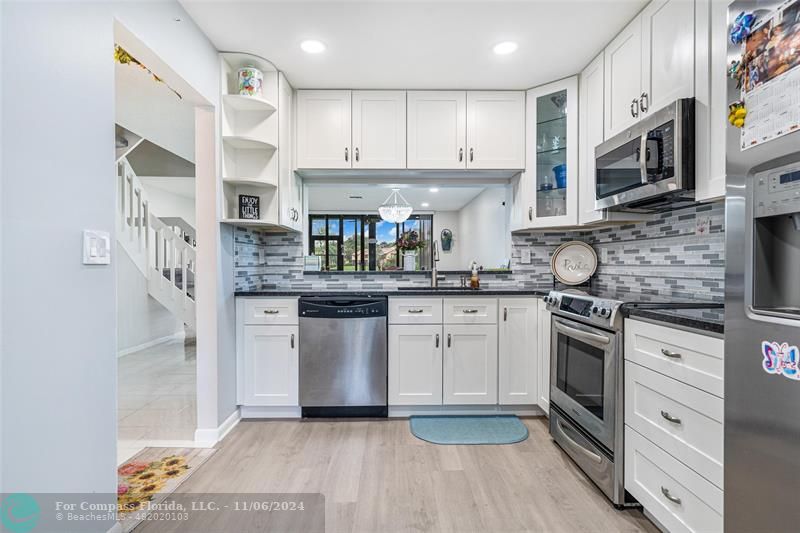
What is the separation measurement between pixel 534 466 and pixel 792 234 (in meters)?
1.64

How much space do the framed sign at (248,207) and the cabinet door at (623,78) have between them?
2347mm

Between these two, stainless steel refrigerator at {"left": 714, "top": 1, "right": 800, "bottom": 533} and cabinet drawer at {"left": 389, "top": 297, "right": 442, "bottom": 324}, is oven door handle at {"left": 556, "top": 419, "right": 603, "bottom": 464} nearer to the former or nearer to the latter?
stainless steel refrigerator at {"left": 714, "top": 1, "right": 800, "bottom": 533}

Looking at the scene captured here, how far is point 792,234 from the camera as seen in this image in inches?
39.9

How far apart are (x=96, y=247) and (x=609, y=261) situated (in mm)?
3021

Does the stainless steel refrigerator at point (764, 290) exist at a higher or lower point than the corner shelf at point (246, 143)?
lower

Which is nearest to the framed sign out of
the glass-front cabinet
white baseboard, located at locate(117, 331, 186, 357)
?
the glass-front cabinet

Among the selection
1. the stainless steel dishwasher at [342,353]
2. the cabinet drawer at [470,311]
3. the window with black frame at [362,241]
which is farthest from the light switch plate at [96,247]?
the cabinet drawer at [470,311]

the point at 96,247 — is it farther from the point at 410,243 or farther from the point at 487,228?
the point at 487,228

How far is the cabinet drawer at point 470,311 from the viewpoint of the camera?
2678mm

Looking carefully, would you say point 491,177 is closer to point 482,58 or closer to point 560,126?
point 560,126

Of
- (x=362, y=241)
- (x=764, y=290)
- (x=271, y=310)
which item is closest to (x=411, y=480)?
(x=271, y=310)

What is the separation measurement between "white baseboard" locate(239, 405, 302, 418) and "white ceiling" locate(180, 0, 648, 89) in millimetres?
2408

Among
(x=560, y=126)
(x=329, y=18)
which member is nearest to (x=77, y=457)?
(x=329, y=18)

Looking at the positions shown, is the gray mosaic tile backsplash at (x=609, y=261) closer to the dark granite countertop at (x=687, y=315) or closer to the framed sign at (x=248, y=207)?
the framed sign at (x=248, y=207)
